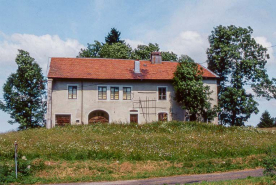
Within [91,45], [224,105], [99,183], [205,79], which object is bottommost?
[99,183]

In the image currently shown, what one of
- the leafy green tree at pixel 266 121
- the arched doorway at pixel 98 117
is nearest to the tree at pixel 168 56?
the leafy green tree at pixel 266 121

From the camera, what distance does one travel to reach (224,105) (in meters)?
39.9

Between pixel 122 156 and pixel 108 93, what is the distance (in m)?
18.1

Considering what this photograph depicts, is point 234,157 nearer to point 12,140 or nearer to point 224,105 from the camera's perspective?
point 12,140

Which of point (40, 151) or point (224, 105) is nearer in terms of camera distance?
point (40, 151)

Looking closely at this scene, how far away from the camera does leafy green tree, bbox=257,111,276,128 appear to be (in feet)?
153

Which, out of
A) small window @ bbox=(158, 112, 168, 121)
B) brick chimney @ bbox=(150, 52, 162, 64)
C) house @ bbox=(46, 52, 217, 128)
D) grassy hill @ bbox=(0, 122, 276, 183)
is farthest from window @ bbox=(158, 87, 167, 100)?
grassy hill @ bbox=(0, 122, 276, 183)

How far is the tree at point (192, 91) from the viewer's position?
35531mm

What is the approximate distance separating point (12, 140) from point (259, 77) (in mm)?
29243

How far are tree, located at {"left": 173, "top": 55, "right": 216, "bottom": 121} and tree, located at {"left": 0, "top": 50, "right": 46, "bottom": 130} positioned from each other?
16.7m

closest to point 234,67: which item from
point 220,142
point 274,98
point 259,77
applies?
point 259,77

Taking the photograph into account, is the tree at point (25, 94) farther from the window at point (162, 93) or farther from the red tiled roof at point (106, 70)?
the window at point (162, 93)

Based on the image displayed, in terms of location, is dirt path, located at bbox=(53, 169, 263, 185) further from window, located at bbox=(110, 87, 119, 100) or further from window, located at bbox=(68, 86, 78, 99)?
window, located at bbox=(68, 86, 78, 99)

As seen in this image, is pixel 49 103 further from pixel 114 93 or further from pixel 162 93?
pixel 162 93
